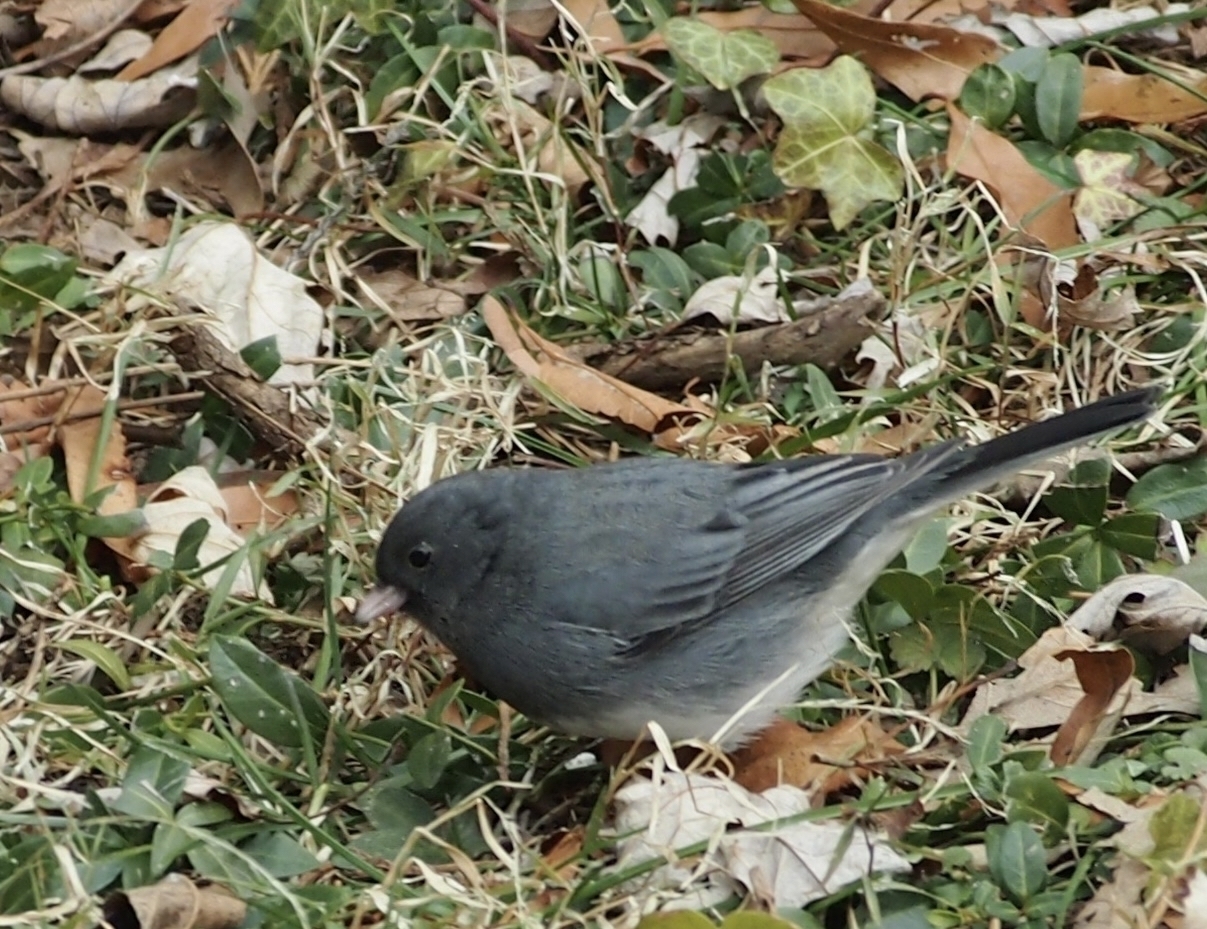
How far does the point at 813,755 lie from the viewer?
2.86 m

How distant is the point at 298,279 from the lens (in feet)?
12.6

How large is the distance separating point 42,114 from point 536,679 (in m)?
2.27

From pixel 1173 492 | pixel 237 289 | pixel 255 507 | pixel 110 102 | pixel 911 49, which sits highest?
pixel 911 49

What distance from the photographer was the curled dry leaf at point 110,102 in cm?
425

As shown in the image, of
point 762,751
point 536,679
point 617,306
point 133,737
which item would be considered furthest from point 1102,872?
point 617,306

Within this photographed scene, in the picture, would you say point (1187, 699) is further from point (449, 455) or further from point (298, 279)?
point (298, 279)

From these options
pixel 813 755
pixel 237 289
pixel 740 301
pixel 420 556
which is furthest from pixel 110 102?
pixel 813 755

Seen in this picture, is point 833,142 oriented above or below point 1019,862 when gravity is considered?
above

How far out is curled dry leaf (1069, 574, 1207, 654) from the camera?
292 centimetres

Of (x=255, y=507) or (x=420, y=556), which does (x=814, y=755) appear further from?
(x=255, y=507)

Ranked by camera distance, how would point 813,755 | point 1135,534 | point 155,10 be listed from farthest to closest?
point 155,10, point 1135,534, point 813,755

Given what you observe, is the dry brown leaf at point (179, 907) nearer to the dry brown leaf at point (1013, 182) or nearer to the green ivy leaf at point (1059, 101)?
the dry brown leaf at point (1013, 182)

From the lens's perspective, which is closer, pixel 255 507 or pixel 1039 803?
pixel 1039 803

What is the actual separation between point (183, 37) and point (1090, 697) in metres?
2.75
